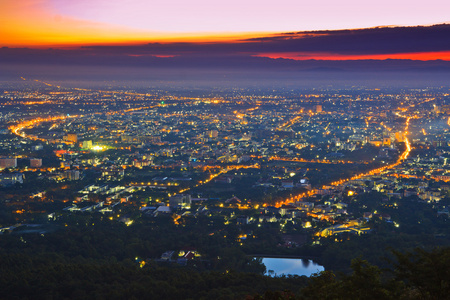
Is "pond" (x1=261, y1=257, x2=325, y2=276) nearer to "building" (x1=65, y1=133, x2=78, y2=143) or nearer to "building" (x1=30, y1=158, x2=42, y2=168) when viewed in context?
"building" (x1=30, y1=158, x2=42, y2=168)

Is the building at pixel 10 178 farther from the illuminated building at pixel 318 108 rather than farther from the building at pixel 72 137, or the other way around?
the illuminated building at pixel 318 108

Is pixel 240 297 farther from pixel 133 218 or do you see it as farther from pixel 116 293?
pixel 133 218

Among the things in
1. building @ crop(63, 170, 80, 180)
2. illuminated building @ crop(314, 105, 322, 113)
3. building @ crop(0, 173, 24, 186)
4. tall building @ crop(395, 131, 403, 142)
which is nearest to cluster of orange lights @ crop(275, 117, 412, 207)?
tall building @ crop(395, 131, 403, 142)

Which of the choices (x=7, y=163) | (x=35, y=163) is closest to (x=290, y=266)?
(x=35, y=163)

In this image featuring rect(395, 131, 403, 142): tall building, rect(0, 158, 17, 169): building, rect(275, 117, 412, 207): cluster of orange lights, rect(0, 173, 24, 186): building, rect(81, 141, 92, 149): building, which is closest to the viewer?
rect(275, 117, 412, 207): cluster of orange lights

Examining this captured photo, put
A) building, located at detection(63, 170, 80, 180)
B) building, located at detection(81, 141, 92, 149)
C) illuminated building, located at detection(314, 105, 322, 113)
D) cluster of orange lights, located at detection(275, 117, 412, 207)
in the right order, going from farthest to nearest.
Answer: illuminated building, located at detection(314, 105, 322, 113) < building, located at detection(81, 141, 92, 149) < building, located at detection(63, 170, 80, 180) < cluster of orange lights, located at detection(275, 117, 412, 207)

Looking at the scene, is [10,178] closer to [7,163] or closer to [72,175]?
[72,175]
